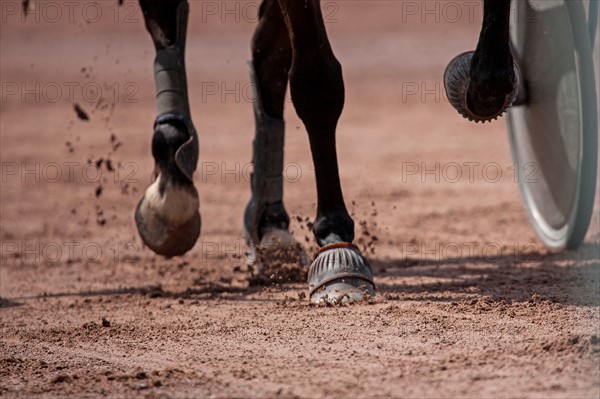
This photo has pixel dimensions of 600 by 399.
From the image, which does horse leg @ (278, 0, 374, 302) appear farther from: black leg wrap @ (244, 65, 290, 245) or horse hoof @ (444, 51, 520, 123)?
black leg wrap @ (244, 65, 290, 245)

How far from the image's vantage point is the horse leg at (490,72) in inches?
158

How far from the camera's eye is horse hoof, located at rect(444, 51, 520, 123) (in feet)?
13.4

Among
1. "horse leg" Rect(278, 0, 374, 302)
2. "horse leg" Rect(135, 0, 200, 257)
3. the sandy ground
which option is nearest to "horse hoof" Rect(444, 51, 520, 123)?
"horse leg" Rect(278, 0, 374, 302)

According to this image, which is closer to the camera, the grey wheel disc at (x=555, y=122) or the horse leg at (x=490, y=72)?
the horse leg at (x=490, y=72)

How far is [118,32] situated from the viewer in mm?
17781

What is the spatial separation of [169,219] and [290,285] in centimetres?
64

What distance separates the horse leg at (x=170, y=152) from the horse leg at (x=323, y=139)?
661 mm

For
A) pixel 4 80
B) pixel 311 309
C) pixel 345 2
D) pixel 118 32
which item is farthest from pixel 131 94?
pixel 311 309

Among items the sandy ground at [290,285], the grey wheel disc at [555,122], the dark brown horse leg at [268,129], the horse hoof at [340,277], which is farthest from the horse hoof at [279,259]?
the grey wheel disc at [555,122]

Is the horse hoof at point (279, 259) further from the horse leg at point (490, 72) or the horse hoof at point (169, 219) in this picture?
the horse leg at point (490, 72)

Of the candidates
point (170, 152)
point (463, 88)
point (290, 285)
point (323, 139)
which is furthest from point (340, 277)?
point (170, 152)

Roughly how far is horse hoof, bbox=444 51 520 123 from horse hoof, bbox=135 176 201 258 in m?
1.33

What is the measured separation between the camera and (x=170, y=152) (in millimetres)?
4930

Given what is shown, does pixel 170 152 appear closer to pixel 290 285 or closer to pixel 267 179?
pixel 267 179
